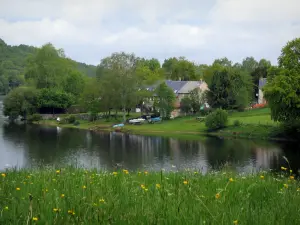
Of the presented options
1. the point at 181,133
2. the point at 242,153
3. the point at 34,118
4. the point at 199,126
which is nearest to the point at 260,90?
the point at 199,126

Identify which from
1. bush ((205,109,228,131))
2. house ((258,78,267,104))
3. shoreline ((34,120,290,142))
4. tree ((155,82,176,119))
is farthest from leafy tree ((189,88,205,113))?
house ((258,78,267,104))

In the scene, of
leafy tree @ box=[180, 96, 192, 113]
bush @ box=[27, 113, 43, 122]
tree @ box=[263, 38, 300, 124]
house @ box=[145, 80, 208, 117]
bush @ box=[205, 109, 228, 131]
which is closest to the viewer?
tree @ box=[263, 38, 300, 124]

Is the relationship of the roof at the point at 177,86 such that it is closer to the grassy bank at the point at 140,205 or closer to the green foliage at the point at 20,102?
the green foliage at the point at 20,102

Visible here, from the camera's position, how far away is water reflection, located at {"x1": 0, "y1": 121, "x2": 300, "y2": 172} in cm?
3831

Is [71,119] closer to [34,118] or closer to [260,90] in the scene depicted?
[34,118]

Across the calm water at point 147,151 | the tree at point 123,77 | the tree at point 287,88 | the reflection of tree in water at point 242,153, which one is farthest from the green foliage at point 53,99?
the tree at point 287,88

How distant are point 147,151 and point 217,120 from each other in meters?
22.2

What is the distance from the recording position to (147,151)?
47.5 metres

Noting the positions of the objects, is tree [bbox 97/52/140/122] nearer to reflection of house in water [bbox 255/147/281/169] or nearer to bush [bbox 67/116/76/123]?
bush [bbox 67/116/76/123]

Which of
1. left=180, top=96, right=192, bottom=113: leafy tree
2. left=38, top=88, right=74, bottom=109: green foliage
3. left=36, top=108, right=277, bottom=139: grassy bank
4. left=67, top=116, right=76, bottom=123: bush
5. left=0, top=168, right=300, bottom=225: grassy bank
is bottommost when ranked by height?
left=36, top=108, right=277, bottom=139: grassy bank

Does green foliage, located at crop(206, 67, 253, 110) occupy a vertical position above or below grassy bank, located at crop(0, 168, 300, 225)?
above

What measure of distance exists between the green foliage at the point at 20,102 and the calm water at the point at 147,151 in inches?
1352

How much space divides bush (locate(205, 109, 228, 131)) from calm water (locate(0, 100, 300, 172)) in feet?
21.3

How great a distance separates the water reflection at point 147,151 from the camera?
126ft
